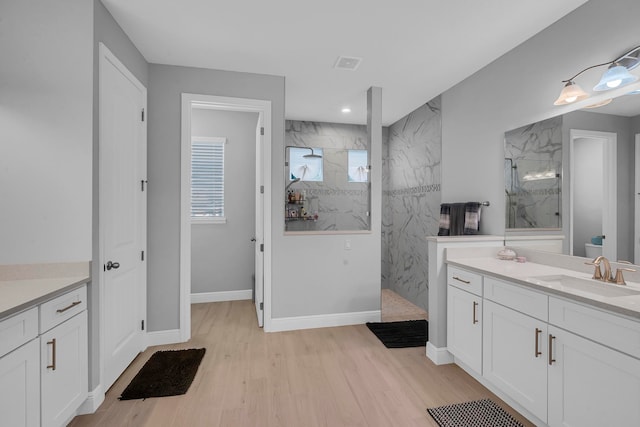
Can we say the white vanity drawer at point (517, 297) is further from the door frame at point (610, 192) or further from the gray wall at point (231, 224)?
the gray wall at point (231, 224)

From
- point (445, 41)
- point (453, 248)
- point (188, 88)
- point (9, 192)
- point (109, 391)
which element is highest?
point (445, 41)

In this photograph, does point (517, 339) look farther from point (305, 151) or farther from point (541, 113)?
point (305, 151)

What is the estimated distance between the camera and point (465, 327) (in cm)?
223

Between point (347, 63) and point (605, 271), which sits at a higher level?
point (347, 63)

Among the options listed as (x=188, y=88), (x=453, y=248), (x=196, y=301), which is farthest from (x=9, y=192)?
(x=453, y=248)

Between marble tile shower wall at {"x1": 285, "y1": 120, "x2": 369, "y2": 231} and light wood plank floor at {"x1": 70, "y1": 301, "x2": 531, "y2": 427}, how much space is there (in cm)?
208

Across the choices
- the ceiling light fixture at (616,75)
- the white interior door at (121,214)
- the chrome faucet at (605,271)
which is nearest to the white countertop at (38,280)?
the white interior door at (121,214)

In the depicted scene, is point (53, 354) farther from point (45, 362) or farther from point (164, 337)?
point (164, 337)

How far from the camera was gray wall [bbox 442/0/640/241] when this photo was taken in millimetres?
1898

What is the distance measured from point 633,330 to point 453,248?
1250mm

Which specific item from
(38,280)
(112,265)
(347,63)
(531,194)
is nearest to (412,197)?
(531,194)

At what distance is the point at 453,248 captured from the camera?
244 centimetres

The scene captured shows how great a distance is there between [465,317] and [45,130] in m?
3.07

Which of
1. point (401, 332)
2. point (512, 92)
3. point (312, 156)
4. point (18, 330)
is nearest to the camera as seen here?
point (18, 330)
